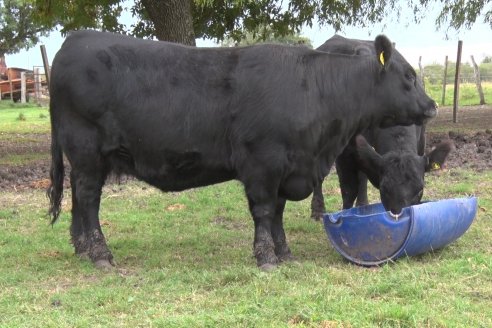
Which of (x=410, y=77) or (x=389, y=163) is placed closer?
(x=410, y=77)

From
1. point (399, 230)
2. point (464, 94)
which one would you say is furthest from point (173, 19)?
point (464, 94)

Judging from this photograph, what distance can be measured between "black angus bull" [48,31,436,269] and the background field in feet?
1.68

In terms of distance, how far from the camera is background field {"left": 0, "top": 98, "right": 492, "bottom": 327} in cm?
411

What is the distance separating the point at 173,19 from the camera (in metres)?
12.8

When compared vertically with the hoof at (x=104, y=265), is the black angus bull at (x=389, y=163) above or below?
above

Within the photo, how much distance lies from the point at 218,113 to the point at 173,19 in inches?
295

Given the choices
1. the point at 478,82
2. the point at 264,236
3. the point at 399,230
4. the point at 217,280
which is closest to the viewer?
the point at 217,280

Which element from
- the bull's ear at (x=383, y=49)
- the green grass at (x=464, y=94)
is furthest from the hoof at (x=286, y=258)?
the green grass at (x=464, y=94)

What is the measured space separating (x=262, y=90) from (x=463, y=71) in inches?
1528

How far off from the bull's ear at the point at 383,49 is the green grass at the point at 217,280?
5.49ft

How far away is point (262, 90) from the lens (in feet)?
18.5

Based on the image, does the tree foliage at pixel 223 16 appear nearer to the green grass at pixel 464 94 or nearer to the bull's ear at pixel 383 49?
the bull's ear at pixel 383 49

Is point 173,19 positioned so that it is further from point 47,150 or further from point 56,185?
point 56,185

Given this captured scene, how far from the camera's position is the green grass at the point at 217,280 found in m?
4.09
